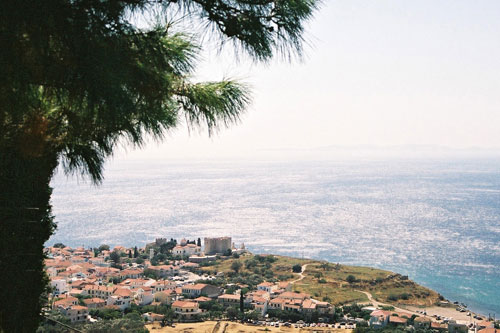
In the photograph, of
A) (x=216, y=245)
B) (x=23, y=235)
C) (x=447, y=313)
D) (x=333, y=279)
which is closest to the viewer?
(x=23, y=235)

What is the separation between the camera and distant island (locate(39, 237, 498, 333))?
17.7 metres

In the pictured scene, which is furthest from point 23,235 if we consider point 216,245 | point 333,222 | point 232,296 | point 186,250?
point 333,222

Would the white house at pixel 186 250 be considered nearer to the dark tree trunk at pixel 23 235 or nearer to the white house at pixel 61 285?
the white house at pixel 61 285

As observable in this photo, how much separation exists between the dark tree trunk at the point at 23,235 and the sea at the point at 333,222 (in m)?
24.4

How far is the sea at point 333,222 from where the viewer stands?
33.2 meters

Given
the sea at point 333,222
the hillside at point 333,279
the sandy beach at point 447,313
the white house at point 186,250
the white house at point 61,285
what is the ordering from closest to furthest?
the sandy beach at point 447,313 → the white house at point 61,285 → the hillside at point 333,279 → the sea at point 333,222 → the white house at point 186,250

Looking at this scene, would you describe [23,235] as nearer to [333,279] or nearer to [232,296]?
[232,296]

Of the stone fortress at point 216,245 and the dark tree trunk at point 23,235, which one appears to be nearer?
the dark tree trunk at point 23,235

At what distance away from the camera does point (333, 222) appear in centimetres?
4959

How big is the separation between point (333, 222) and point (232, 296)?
97.8 ft

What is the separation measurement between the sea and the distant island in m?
4.50

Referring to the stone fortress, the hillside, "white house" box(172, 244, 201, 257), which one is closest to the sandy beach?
the hillside

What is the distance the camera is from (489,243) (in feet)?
131

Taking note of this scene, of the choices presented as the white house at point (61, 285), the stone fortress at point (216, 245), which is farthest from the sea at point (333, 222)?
the white house at point (61, 285)
